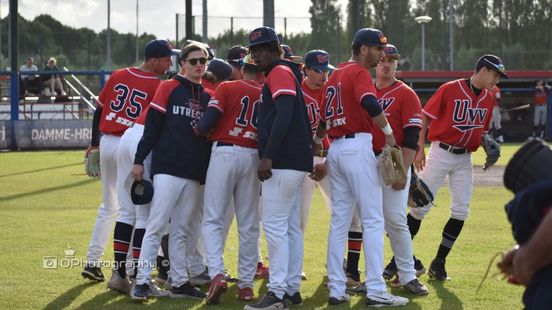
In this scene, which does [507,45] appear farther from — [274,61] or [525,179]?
[525,179]

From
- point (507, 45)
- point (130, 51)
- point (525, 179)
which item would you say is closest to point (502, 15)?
point (507, 45)

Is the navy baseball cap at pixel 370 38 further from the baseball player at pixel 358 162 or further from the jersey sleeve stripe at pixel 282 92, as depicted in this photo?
A: the jersey sleeve stripe at pixel 282 92

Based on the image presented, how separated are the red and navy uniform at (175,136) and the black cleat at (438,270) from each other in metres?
2.30

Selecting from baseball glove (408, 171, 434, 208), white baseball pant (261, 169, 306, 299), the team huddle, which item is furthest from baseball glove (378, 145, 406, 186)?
baseball glove (408, 171, 434, 208)

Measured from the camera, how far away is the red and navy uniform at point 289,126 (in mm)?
6305

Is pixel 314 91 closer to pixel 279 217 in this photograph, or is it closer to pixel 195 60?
pixel 195 60

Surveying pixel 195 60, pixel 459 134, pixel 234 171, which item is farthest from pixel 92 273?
pixel 459 134

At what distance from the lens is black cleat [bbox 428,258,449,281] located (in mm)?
7609

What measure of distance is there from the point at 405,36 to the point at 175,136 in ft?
140

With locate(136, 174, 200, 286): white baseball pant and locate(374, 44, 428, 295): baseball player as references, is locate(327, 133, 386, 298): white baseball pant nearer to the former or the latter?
locate(374, 44, 428, 295): baseball player

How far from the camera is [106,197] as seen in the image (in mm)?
7543

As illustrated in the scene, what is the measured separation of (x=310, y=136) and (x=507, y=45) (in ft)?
151

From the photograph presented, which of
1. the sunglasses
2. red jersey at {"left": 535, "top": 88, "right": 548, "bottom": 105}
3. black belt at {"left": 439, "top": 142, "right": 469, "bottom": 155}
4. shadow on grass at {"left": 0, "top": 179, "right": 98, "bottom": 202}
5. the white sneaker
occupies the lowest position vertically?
shadow on grass at {"left": 0, "top": 179, "right": 98, "bottom": 202}

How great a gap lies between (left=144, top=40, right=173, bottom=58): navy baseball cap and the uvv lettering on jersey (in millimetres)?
2649
